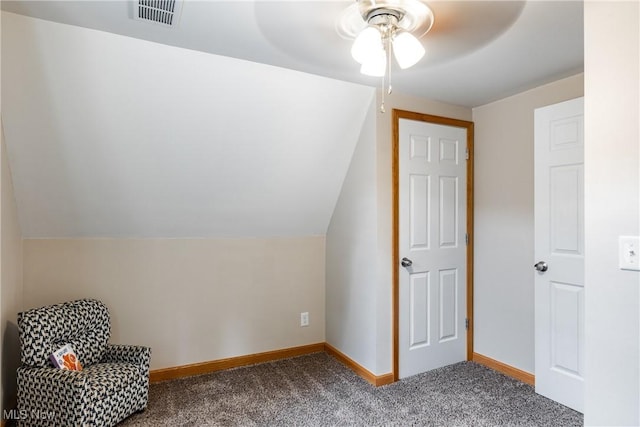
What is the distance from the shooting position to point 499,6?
5.47ft

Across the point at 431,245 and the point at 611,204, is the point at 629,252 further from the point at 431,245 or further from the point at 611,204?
the point at 431,245

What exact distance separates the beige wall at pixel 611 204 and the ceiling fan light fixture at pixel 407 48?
0.63 meters

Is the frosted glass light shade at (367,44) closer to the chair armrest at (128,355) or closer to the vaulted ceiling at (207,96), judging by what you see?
the vaulted ceiling at (207,96)

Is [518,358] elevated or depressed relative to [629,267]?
depressed

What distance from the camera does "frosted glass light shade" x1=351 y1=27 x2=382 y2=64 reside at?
5.28ft

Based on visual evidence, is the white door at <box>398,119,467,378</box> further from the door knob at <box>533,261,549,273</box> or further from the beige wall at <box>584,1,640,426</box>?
the beige wall at <box>584,1,640,426</box>

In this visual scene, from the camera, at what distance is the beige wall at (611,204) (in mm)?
1310

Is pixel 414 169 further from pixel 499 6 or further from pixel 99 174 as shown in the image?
pixel 99 174

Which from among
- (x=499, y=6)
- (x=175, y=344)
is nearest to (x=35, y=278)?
(x=175, y=344)

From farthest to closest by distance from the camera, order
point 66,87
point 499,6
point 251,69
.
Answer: point 251,69, point 66,87, point 499,6

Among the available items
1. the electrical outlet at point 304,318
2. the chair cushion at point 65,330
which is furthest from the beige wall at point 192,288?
the chair cushion at point 65,330

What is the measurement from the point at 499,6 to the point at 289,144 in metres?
1.60

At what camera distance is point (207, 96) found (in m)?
2.38

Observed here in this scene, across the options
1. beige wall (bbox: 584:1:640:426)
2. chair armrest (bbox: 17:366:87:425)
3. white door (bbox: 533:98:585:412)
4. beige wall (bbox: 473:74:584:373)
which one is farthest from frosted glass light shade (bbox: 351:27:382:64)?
chair armrest (bbox: 17:366:87:425)
